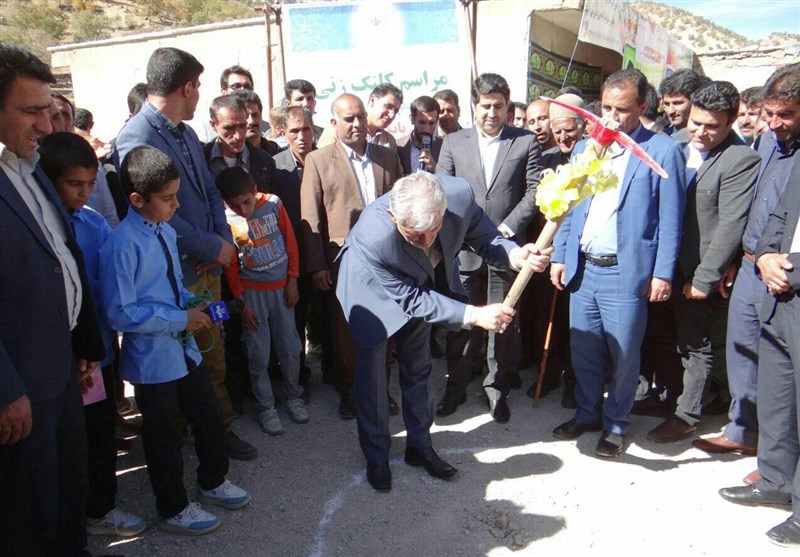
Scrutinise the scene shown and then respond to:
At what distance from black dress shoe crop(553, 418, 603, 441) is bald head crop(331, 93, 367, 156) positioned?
240 cm

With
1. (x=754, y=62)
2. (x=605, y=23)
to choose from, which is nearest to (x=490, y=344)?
(x=605, y=23)

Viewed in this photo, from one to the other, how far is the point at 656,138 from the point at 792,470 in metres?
1.95

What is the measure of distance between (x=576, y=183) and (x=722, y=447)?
7.37ft

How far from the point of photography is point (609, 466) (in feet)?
11.8

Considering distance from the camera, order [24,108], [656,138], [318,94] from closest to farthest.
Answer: [24,108]
[656,138]
[318,94]

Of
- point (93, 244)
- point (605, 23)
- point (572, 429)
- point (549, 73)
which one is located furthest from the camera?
point (549, 73)

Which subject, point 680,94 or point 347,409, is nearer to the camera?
point 347,409

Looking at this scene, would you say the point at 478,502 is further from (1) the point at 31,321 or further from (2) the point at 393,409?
(1) the point at 31,321

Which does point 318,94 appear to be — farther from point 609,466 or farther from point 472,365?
point 609,466

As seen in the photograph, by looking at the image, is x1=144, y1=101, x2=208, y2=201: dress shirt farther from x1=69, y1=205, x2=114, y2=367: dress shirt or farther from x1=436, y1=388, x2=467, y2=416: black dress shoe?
x1=436, y1=388, x2=467, y2=416: black dress shoe

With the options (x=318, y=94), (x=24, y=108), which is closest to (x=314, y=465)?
(x=24, y=108)

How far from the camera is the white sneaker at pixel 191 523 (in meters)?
2.96

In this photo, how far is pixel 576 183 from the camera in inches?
101

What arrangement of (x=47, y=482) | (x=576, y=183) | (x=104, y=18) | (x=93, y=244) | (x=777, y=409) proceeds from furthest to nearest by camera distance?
1. (x=104, y=18)
2. (x=777, y=409)
3. (x=93, y=244)
4. (x=576, y=183)
5. (x=47, y=482)
